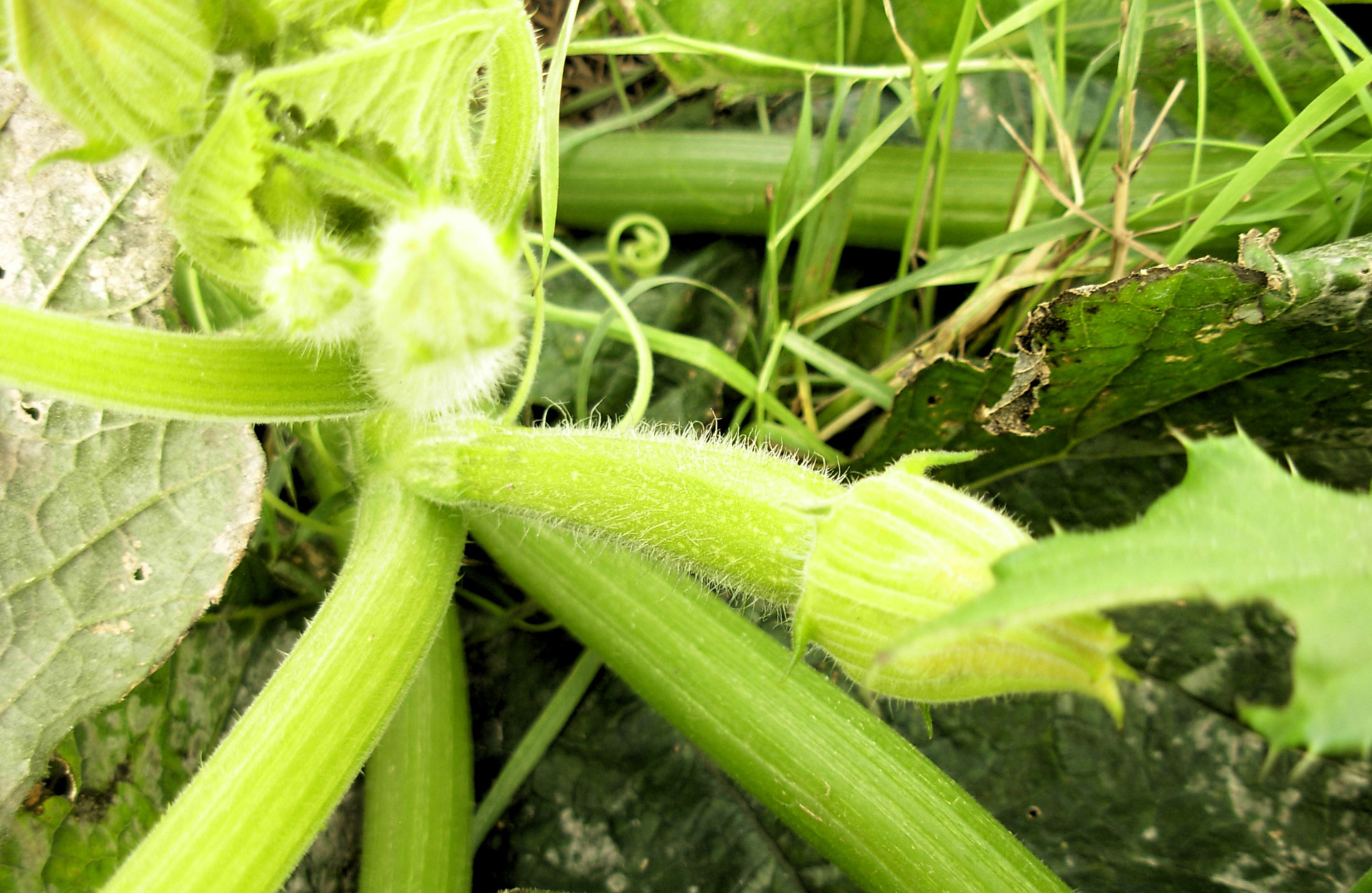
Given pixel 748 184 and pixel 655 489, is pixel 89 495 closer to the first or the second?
pixel 655 489

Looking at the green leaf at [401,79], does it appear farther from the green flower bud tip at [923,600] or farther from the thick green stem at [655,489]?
the green flower bud tip at [923,600]

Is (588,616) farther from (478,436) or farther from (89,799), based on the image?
(89,799)

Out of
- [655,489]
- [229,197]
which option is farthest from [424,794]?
[229,197]

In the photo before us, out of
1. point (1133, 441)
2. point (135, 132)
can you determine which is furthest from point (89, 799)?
point (1133, 441)

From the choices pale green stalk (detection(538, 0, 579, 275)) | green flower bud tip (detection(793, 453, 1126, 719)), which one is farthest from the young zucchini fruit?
pale green stalk (detection(538, 0, 579, 275))

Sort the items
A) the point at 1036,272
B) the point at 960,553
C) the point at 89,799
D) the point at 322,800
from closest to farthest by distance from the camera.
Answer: the point at 960,553
the point at 322,800
the point at 89,799
the point at 1036,272

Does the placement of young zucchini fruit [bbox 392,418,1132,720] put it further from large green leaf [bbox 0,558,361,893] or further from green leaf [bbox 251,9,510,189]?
large green leaf [bbox 0,558,361,893]
